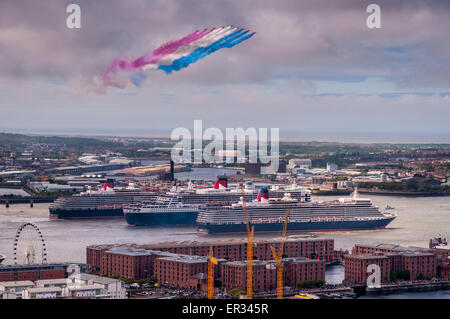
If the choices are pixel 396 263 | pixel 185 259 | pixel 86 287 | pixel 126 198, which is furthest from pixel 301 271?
pixel 126 198

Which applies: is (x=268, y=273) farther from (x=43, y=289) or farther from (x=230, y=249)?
(x=43, y=289)

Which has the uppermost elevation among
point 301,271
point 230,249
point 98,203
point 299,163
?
point 299,163

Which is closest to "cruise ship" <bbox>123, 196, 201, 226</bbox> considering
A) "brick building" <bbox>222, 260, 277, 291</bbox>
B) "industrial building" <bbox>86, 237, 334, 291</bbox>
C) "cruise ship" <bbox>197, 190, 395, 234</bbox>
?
"cruise ship" <bbox>197, 190, 395, 234</bbox>

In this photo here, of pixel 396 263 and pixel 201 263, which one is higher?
pixel 201 263

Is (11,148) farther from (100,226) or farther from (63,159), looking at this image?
(100,226)
